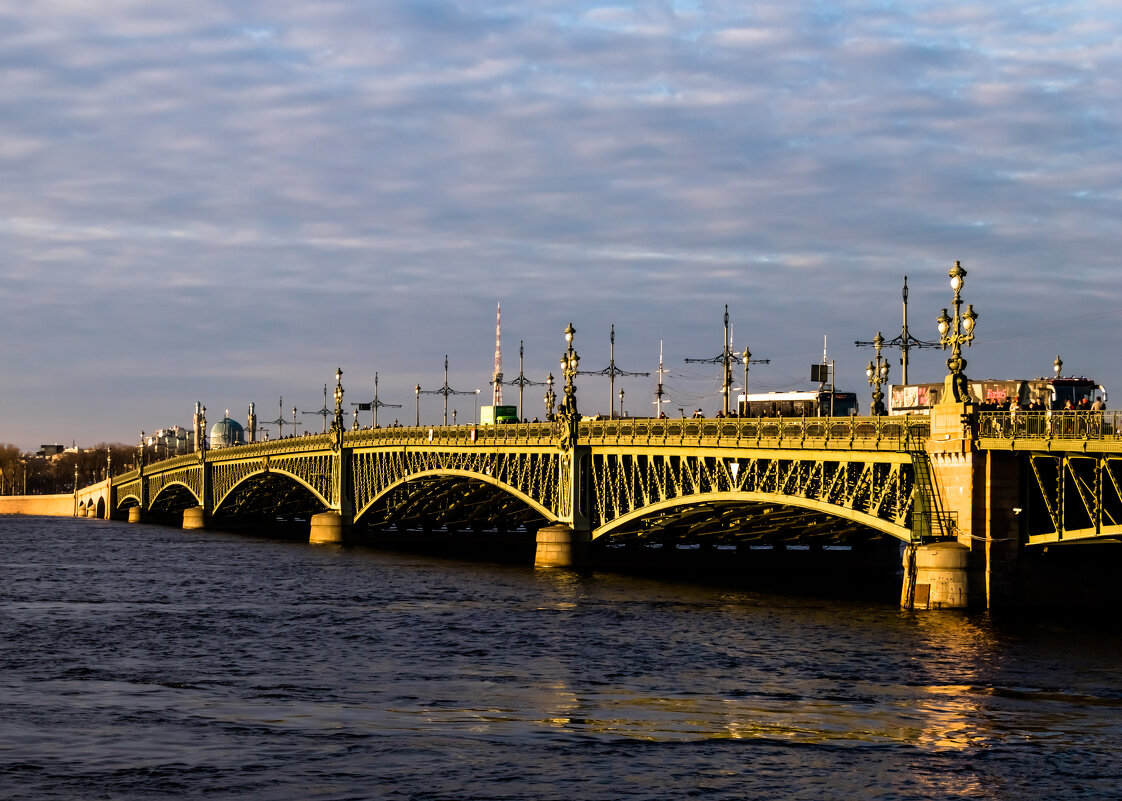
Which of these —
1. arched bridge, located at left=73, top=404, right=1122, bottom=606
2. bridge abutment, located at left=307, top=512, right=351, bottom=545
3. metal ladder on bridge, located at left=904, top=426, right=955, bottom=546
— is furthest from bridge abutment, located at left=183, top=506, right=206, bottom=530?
metal ladder on bridge, located at left=904, top=426, right=955, bottom=546

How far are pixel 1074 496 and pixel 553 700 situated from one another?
75.8ft

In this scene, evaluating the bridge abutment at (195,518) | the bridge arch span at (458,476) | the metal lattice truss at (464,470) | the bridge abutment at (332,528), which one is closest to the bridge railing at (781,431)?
the bridge arch span at (458,476)

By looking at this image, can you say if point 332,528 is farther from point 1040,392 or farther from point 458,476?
point 1040,392

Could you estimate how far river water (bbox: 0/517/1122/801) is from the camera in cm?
2788

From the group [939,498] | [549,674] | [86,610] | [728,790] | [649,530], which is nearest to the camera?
[728,790]

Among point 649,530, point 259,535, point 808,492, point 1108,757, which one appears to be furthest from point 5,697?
point 259,535

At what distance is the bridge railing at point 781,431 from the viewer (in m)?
52.5

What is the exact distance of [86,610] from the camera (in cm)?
5991

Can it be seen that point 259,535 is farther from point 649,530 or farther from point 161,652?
point 161,652

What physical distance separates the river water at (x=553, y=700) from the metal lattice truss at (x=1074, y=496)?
3135mm

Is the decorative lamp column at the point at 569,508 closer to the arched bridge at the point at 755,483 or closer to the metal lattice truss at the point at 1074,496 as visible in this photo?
Answer: the arched bridge at the point at 755,483

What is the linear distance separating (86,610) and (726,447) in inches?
997

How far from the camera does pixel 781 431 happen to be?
5772 cm

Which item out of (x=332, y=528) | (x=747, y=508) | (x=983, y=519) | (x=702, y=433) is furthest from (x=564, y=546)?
(x=332, y=528)
